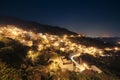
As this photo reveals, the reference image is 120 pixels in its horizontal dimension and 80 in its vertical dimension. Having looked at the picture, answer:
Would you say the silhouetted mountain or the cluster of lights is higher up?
the silhouetted mountain

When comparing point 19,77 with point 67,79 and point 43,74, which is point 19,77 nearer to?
point 43,74

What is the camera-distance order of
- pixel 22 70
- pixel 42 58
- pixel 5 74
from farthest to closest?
pixel 42 58, pixel 22 70, pixel 5 74

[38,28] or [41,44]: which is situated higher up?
[38,28]

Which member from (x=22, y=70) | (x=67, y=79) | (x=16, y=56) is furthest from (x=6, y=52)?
(x=67, y=79)

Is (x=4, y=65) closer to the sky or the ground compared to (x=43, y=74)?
closer to the sky

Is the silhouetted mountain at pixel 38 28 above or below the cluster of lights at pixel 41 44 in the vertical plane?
above

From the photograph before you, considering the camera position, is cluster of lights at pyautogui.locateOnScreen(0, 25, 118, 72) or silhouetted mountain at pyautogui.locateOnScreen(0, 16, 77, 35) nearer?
cluster of lights at pyautogui.locateOnScreen(0, 25, 118, 72)

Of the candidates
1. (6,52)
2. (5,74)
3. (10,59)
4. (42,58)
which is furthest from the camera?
(42,58)

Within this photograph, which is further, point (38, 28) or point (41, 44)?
point (38, 28)

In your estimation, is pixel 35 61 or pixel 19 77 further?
pixel 35 61

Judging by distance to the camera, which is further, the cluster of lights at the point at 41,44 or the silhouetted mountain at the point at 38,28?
the silhouetted mountain at the point at 38,28

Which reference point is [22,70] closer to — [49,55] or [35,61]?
[35,61]
